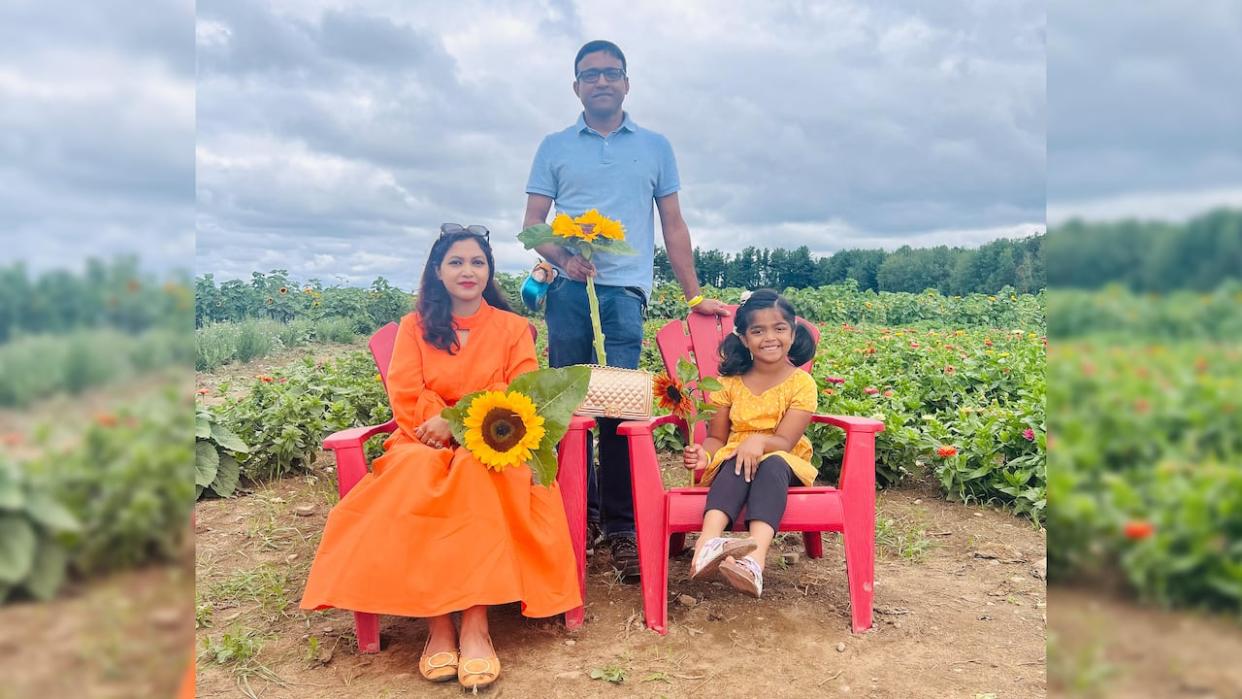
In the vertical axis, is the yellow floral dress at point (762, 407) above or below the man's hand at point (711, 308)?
below

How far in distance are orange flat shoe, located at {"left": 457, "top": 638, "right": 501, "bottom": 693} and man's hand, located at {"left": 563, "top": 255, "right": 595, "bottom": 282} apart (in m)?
1.22

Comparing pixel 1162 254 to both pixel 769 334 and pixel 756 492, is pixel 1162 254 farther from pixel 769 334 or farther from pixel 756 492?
pixel 769 334

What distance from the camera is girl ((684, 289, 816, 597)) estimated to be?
235cm

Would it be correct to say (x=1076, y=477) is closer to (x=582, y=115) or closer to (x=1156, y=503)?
(x=1156, y=503)

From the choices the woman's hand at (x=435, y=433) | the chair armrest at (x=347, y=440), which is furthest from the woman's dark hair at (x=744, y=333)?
the chair armrest at (x=347, y=440)

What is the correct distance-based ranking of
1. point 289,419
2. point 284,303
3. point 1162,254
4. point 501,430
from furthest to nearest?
point 284,303 < point 289,419 < point 501,430 < point 1162,254

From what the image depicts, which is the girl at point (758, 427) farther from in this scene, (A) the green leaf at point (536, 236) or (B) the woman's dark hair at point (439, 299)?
(B) the woman's dark hair at point (439, 299)

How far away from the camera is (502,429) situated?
7.41 feet

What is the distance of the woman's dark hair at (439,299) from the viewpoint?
8.35ft

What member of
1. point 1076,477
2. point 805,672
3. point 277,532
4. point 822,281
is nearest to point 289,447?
point 277,532

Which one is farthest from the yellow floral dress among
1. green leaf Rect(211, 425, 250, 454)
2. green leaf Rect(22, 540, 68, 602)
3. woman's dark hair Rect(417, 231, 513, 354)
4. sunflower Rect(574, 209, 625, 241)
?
green leaf Rect(22, 540, 68, 602)

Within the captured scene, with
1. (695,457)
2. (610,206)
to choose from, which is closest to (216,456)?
(610,206)

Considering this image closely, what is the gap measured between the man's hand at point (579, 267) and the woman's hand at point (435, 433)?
664 millimetres

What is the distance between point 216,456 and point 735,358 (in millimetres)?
2264
